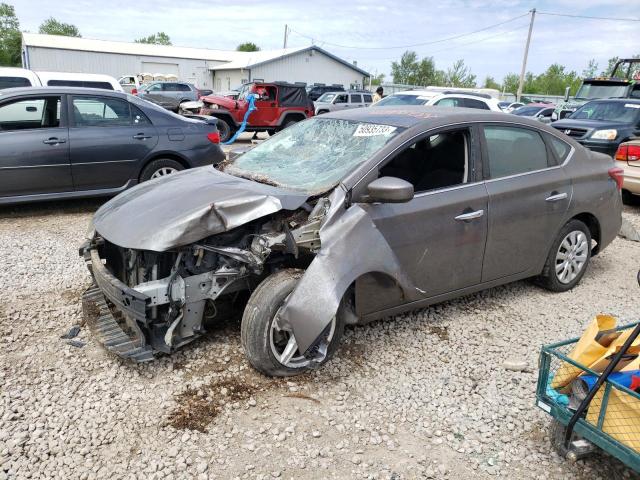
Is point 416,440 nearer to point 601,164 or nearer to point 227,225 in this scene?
point 227,225

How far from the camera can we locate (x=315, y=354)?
128 inches

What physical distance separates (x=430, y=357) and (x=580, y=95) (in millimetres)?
15425

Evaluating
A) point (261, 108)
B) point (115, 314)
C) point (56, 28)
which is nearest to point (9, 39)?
point (56, 28)

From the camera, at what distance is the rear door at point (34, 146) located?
20.1 ft

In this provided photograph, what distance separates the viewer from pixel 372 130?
12.3 feet

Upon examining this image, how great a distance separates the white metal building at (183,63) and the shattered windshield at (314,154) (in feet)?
134

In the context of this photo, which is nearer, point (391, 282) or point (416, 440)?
point (416, 440)

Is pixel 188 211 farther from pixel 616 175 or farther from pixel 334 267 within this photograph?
pixel 616 175

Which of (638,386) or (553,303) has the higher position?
(638,386)

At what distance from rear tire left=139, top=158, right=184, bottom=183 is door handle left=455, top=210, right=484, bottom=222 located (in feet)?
15.0

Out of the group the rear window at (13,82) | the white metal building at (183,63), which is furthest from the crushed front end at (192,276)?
the white metal building at (183,63)

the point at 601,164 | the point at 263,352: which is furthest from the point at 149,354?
the point at 601,164

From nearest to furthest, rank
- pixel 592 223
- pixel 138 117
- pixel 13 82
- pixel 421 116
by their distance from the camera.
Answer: pixel 421 116 < pixel 592 223 < pixel 138 117 < pixel 13 82

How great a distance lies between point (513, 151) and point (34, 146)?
5458 millimetres
